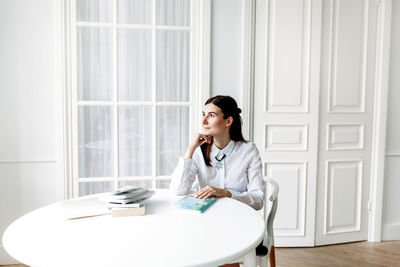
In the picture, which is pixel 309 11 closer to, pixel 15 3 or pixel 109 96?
pixel 109 96

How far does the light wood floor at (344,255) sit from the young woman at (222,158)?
1.15 m

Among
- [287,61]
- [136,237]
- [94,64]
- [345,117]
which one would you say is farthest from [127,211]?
[345,117]

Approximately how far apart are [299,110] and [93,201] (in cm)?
205

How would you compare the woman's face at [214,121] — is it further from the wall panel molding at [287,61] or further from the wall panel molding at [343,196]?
the wall panel molding at [343,196]

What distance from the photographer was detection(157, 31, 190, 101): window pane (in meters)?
2.92

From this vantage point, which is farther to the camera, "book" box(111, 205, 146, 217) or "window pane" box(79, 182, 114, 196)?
"window pane" box(79, 182, 114, 196)

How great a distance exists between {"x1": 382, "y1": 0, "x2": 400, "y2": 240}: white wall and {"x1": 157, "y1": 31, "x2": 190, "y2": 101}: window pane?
6.38 ft

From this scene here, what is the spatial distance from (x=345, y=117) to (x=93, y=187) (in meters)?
2.29

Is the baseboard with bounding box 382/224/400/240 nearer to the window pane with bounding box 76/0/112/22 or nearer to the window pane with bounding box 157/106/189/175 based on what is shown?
the window pane with bounding box 157/106/189/175

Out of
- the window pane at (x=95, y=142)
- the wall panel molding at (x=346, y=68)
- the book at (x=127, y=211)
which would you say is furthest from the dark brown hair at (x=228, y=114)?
the wall panel molding at (x=346, y=68)

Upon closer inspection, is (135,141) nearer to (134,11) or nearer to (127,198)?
(134,11)

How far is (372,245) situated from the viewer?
3.25 m

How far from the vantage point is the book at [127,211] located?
1.50 meters

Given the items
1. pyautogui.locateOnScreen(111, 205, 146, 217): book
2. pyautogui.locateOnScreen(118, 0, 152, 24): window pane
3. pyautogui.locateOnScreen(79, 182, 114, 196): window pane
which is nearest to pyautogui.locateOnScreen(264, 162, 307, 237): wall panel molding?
pyautogui.locateOnScreen(79, 182, 114, 196): window pane
